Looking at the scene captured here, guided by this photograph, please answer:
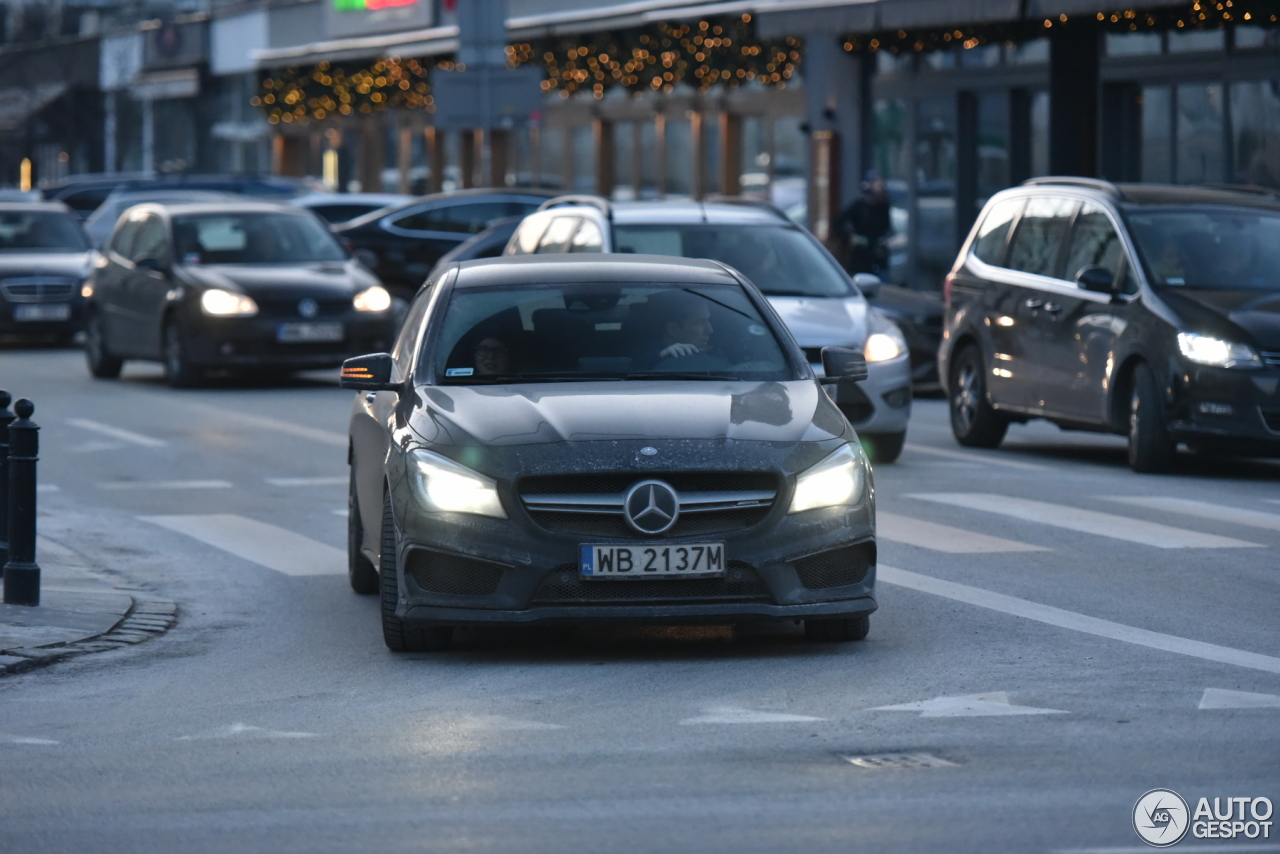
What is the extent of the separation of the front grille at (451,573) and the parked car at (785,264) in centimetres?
605

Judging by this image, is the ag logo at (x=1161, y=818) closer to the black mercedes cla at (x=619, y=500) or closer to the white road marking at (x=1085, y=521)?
the black mercedes cla at (x=619, y=500)

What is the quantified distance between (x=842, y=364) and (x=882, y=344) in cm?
584

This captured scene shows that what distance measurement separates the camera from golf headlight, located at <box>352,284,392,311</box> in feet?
76.1

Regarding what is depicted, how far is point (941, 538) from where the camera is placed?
12.3 meters

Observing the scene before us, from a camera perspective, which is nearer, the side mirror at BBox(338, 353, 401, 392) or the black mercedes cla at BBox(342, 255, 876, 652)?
the black mercedes cla at BBox(342, 255, 876, 652)

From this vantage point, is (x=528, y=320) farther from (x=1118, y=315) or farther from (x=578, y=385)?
(x=1118, y=315)

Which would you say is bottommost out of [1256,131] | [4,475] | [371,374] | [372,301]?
[4,475]

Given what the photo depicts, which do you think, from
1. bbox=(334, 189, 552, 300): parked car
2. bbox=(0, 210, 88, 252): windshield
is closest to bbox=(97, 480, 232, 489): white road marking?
bbox=(0, 210, 88, 252): windshield

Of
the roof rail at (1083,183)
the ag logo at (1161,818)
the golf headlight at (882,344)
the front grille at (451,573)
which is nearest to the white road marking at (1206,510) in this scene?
the golf headlight at (882,344)

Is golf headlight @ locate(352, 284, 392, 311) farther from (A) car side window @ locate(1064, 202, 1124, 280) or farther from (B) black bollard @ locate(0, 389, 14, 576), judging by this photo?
(B) black bollard @ locate(0, 389, 14, 576)

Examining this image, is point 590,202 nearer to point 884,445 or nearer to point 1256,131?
point 884,445

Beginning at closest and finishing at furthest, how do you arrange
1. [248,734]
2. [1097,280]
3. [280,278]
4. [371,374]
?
[248,734] < [371,374] < [1097,280] < [280,278]

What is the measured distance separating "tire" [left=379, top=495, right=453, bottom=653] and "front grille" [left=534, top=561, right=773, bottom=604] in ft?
1.86

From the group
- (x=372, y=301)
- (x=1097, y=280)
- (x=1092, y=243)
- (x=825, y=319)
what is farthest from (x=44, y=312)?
(x=1097, y=280)
